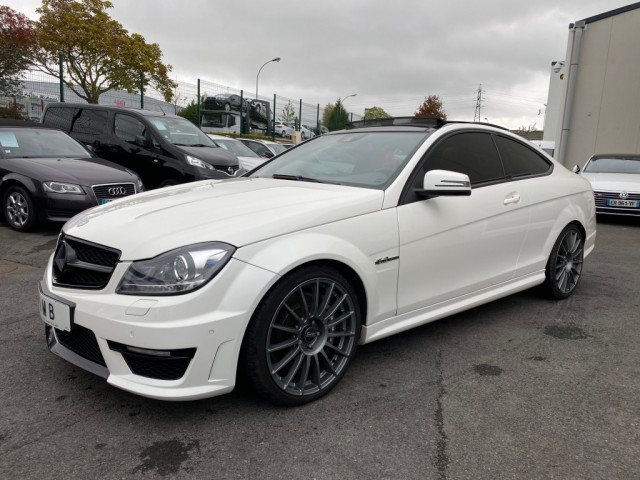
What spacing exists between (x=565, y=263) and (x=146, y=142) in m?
7.17

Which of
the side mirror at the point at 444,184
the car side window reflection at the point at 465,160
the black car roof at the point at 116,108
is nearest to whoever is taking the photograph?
the side mirror at the point at 444,184

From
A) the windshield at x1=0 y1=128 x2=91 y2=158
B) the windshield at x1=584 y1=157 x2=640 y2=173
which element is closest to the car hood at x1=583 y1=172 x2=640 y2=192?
the windshield at x1=584 y1=157 x2=640 y2=173

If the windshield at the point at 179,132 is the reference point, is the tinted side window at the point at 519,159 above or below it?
below

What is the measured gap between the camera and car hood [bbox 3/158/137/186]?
666 centimetres

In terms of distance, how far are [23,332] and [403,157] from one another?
2.76 meters

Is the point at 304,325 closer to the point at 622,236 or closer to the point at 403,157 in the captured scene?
the point at 403,157

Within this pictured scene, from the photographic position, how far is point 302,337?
2617mm

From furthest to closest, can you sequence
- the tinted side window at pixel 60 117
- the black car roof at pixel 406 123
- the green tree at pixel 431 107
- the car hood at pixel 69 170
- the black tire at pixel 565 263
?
the green tree at pixel 431 107 < the tinted side window at pixel 60 117 < the car hood at pixel 69 170 < the black tire at pixel 565 263 < the black car roof at pixel 406 123

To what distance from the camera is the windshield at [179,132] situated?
9.30 meters

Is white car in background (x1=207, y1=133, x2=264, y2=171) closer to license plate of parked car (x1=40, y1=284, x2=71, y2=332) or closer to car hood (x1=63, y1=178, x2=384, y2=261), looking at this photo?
car hood (x1=63, y1=178, x2=384, y2=261)

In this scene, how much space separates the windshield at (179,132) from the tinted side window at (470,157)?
665cm

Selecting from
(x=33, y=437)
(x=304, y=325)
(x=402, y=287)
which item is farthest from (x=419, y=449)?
(x=33, y=437)

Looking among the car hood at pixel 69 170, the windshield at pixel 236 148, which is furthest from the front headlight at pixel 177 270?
the windshield at pixel 236 148

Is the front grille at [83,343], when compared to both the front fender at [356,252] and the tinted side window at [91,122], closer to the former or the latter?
the front fender at [356,252]
